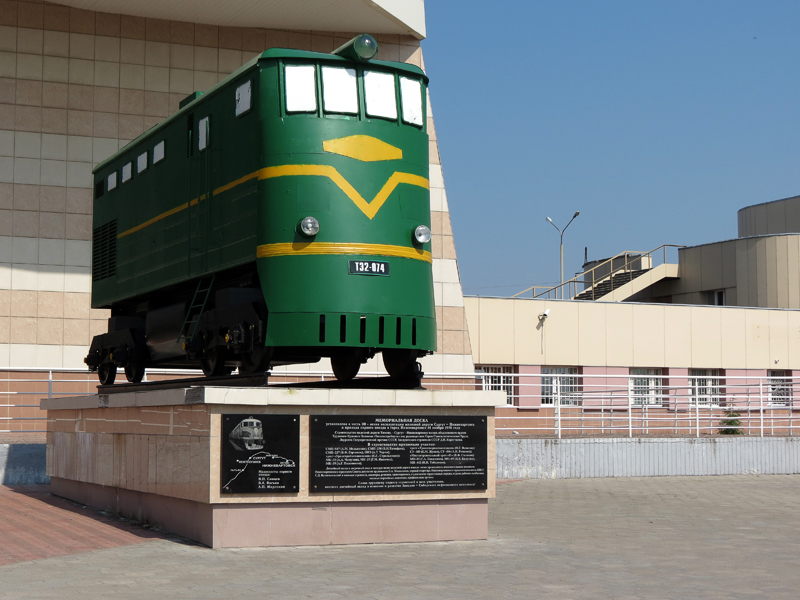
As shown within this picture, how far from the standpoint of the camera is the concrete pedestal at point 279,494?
405 inches

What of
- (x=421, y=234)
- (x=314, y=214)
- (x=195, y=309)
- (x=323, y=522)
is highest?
(x=314, y=214)

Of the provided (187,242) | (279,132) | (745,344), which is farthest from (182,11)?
(745,344)

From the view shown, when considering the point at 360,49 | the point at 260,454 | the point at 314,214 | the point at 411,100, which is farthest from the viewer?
the point at 411,100

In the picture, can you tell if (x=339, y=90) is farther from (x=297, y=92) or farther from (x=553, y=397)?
(x=553, y=397)

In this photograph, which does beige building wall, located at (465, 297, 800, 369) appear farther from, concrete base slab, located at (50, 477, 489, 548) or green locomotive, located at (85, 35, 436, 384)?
concrete base slab, located at (50, 477, 489, 548)

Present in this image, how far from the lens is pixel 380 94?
11.3 metres

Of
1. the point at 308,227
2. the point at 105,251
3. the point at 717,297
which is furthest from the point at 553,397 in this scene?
the point at 717,297

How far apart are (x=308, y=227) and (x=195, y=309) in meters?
2.69

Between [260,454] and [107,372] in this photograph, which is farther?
[107,372]

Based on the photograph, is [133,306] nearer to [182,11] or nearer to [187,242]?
[187,242]

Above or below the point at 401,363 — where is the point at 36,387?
below

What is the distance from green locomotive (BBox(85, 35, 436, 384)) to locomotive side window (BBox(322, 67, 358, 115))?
0.04ft

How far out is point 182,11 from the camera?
1005 inches

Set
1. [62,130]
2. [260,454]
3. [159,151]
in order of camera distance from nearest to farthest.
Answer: [260,454]
[159,151]
[62,130]
